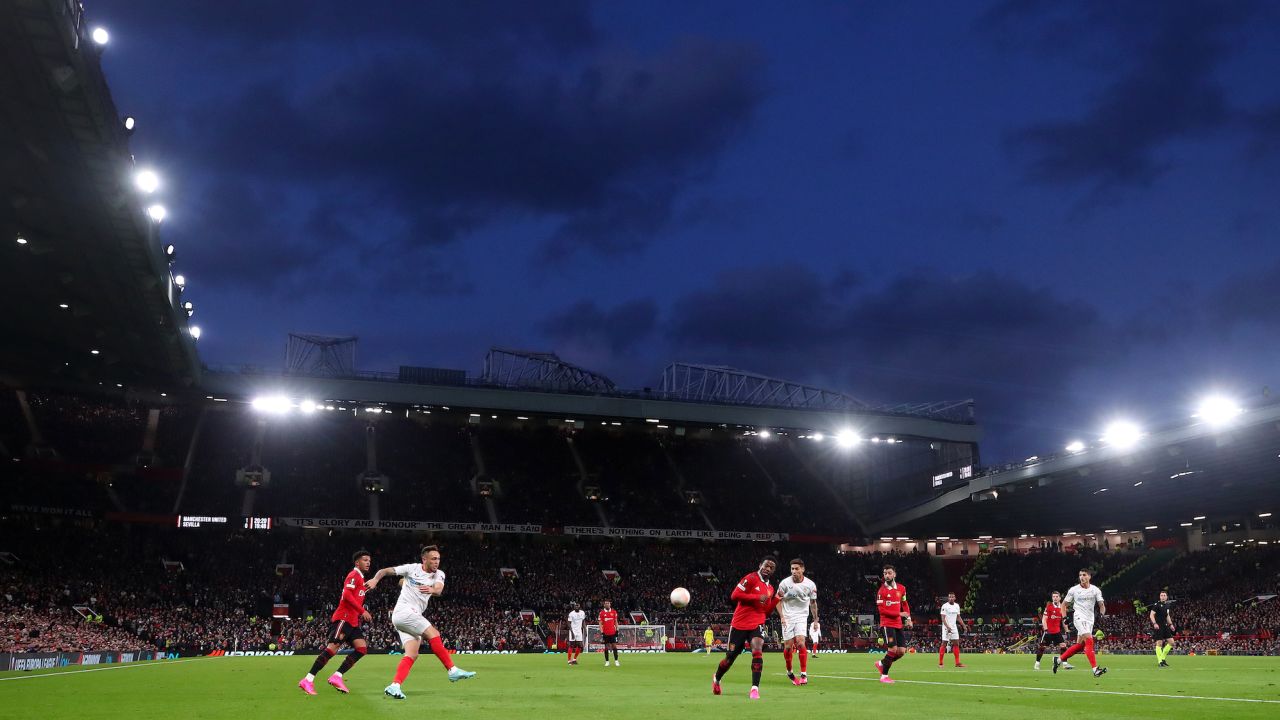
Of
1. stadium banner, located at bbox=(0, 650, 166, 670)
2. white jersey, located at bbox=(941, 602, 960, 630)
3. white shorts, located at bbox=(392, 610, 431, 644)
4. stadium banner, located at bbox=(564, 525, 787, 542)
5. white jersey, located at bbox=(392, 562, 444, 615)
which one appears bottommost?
stadium banner, located at bbox=(0, 650, 166, 670)

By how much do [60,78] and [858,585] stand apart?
6321cm

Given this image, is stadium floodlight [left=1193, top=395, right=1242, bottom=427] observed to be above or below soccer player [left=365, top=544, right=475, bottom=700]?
above

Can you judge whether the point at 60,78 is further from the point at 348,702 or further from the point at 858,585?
the point at 858,585

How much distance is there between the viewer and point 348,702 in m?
13.9

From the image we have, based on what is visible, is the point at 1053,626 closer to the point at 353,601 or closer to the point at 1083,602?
the point at 1083,602

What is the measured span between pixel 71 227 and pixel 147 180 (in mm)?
4585

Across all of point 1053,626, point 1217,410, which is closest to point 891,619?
point 1053,626

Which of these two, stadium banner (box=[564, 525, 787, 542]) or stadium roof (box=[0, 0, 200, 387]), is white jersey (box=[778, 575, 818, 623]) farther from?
stadium banner (box=[564, 525, 787, 542])

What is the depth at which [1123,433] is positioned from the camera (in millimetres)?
54250

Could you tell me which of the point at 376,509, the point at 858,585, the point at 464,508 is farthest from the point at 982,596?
the point at 376,509

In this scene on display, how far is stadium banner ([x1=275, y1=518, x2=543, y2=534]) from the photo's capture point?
66.2 m

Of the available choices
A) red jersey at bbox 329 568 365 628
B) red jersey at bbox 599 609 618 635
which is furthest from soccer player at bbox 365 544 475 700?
red jersey at bbox 599 609 618 635

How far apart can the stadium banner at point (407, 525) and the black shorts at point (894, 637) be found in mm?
52903

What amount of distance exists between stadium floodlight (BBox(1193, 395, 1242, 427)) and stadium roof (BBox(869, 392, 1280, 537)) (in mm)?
476
